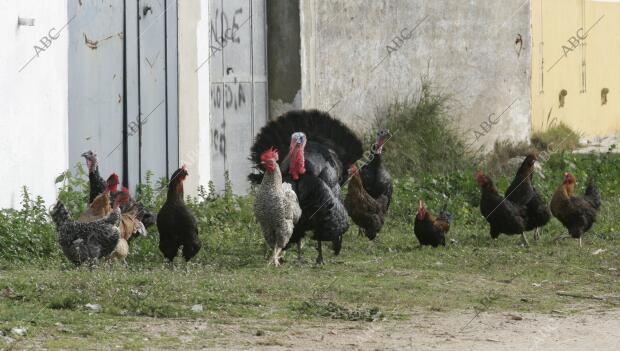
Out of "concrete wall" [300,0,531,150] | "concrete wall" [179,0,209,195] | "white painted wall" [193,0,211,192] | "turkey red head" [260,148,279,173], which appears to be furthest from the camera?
"concrete wall" [300,0,531,150]

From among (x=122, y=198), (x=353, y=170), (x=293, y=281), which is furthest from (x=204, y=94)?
(x=293, y=281)

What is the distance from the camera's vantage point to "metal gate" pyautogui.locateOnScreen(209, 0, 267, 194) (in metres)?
15.1

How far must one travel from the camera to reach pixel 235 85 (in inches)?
601

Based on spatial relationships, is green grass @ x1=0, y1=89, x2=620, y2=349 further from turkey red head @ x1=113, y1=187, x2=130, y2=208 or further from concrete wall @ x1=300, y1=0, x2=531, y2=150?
concrete wall @ x1=300, y1=0, x2=531, y2=150

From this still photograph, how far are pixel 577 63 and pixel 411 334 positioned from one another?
55.8 feet

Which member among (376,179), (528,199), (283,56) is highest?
(283,56)

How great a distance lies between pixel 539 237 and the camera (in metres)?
13.0

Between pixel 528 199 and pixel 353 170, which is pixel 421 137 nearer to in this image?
pixel 528 199

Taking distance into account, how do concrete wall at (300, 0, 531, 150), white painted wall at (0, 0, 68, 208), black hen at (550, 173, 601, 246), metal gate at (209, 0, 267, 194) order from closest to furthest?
white painted wall at (0, 0, 68, 208) < black hen at (550, 173, 601, 246) < metal gate at (209, 0, 267, 194) < concrete wall at (300, 0, 531, 150)

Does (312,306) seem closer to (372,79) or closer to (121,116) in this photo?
(121,116)

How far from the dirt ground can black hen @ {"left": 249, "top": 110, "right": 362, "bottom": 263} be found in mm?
2693

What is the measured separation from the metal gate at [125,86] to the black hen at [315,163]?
184 cm

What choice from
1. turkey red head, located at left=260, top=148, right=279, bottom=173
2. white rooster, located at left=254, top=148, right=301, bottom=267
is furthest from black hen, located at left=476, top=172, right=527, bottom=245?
turkey red head, located at left=260, top=148, right=279, bottom=173

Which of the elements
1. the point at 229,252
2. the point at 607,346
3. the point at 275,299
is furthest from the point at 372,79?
the point at 607,346
